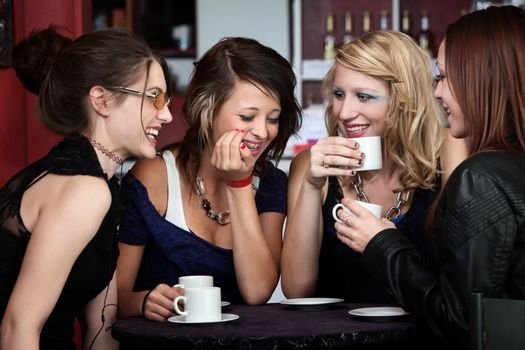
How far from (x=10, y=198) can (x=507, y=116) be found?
1.11 meters

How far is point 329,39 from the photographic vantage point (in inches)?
291

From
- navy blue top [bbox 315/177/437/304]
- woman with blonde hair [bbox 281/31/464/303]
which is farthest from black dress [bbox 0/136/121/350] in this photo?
navy blue top [bbox 315/177/437/304]

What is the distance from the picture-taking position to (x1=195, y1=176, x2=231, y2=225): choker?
2537 millimetres

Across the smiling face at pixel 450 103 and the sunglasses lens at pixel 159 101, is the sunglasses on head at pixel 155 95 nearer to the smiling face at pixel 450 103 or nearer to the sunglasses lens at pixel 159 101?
the sunglasses lens at pixel 159 101

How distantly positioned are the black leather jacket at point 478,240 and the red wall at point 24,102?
142cm

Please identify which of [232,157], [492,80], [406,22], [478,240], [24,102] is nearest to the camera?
[478,240]

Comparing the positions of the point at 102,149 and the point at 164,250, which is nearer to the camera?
the point at 102,149

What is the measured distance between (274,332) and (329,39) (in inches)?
225

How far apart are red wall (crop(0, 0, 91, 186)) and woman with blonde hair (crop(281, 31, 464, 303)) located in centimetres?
88

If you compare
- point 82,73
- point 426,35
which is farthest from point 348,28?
point 82,73

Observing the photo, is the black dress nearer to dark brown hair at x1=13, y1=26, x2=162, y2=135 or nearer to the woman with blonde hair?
dark brown hair at x1=13, y1=26, x2=162, y2=135

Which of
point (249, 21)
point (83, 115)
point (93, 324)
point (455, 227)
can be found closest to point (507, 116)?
point (455, 227)

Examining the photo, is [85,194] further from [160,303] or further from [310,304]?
[310,304]

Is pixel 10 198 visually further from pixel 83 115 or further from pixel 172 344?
pixel 172 344
